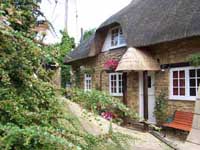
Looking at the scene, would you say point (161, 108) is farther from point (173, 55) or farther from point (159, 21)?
point (159, 21)

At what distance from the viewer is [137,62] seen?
12039 mm

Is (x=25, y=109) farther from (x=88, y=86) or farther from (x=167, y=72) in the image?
(x=88, y=86)

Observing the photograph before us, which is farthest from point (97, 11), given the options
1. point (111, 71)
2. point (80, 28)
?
point (111, 71)

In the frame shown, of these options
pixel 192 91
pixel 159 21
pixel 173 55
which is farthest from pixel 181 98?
pixel 159 21

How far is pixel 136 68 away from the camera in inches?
466

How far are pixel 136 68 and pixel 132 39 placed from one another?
→ 1777 millimetres

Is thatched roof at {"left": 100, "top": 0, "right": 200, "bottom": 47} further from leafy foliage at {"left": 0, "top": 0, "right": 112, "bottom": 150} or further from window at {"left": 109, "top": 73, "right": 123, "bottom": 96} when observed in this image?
leafy foliage at {"left": 0, "top": 0, "right": 112, "bottom": 150}

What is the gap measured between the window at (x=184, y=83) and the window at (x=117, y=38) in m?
3.83

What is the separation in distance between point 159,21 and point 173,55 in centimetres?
144

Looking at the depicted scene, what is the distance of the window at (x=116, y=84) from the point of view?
A: 15.1 meters

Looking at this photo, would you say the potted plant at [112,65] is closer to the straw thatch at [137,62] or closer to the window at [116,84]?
the window at [116,84]

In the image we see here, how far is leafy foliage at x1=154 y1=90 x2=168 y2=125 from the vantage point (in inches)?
464

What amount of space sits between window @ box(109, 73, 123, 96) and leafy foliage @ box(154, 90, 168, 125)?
10.5ft

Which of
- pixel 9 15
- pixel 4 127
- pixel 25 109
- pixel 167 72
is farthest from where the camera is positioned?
pixel 167 72
